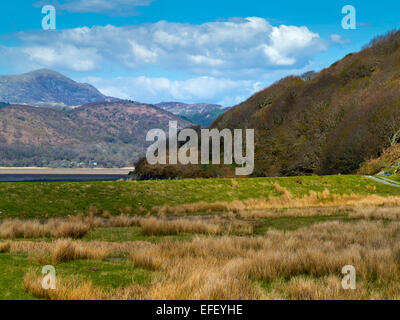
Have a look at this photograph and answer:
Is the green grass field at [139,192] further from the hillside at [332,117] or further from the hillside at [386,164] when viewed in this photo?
the hillside at [332,117]

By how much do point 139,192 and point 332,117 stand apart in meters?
63.9

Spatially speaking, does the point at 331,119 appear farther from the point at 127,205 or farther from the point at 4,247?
the point at 4,247

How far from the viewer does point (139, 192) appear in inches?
1307

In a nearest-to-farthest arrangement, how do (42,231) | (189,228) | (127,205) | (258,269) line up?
(258,269) < (42,231) < (189,228) < (127,205)

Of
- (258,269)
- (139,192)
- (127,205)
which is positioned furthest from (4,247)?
(139,192)

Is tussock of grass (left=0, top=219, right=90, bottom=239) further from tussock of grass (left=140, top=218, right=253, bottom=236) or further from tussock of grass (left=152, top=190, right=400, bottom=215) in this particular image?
tussock of grass (left=152, top=190, right=400, bottom=215)

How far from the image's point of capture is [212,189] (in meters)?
35.8

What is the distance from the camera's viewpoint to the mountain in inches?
2635

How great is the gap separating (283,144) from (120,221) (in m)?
79.5

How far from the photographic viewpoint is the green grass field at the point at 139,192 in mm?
27297

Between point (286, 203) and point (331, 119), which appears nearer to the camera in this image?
point (286, 203)

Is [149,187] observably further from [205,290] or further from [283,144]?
[283,144]

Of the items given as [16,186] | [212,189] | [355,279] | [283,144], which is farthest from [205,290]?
[283,144]

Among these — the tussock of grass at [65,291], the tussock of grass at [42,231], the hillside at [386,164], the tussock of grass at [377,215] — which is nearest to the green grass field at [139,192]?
the tussock of grass at [42,231]
